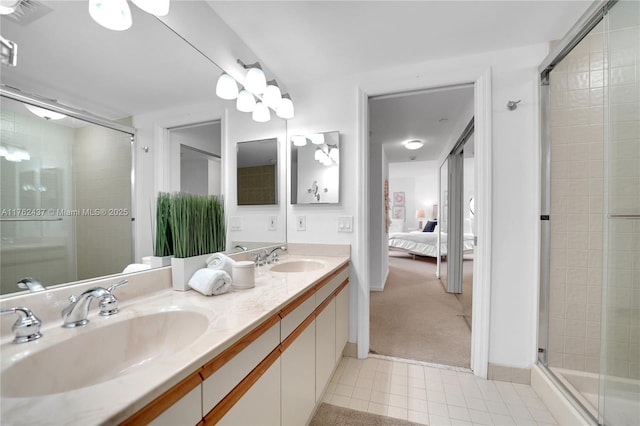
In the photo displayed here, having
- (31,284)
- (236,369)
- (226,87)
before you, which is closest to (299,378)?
(236,369)

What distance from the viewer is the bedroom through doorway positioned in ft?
7.41

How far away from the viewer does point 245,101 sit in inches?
70.8

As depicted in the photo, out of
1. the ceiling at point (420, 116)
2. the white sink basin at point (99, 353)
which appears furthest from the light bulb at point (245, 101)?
the white sink basin at point (99, 353)

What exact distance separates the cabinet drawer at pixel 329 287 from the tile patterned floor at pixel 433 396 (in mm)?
663

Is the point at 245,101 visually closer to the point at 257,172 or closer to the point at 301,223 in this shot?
the point at 257,172

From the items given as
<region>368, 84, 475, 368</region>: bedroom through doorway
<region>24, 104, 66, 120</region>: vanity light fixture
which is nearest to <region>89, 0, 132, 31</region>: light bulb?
<region>24, 104, 66, 120</region>: vanity light fixture

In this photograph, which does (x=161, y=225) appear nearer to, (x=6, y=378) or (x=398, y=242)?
(x=6, y=378)

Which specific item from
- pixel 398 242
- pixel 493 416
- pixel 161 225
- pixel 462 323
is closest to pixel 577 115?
pixel 493 416

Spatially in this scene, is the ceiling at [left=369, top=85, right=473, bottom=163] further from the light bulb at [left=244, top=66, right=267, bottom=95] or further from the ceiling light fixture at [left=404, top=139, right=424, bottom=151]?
the light bulb at [left=244, top=66, right=267, bottom=95]

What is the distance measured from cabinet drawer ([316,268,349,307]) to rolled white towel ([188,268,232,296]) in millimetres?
515

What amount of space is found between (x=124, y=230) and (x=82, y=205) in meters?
0.18

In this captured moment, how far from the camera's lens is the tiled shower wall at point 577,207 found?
1587 millimetres

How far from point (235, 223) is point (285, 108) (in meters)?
1.00

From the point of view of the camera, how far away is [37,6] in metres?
0.79
